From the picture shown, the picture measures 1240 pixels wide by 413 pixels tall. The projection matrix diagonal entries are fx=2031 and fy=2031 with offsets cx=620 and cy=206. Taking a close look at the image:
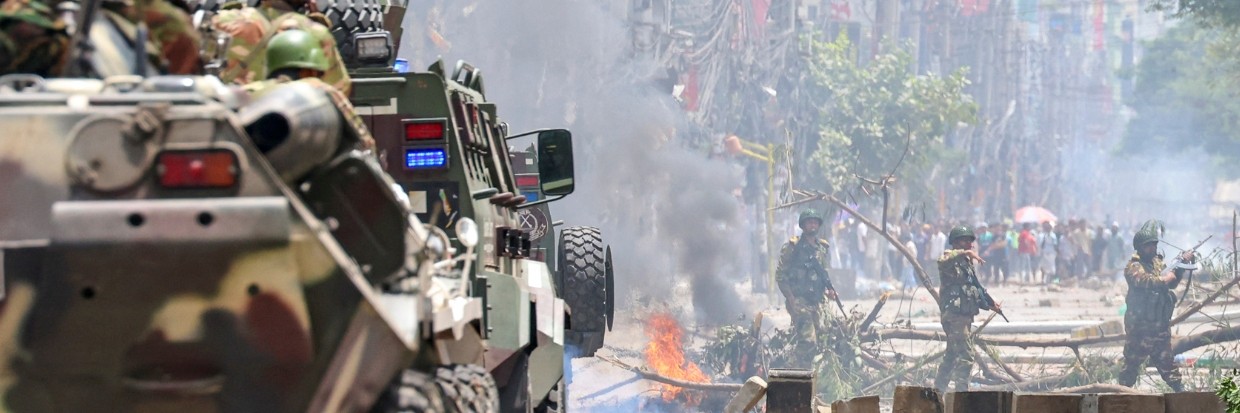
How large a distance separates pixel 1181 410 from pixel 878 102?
2607 cm

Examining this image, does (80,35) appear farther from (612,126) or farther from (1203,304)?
(612,126)

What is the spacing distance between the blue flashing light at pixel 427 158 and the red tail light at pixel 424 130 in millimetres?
55

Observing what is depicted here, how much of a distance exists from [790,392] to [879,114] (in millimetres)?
25576

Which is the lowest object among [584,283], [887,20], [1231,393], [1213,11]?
[584,283]

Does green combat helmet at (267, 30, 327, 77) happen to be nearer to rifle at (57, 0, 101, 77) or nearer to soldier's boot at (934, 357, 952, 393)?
rifle at (57, 0, 101, 77)

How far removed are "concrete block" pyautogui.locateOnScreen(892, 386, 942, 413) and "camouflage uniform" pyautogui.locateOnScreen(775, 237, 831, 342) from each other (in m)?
15.3

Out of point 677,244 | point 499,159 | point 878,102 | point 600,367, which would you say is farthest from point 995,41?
point 499,159

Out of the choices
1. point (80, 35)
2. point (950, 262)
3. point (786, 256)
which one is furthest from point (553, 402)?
point (786, 256)

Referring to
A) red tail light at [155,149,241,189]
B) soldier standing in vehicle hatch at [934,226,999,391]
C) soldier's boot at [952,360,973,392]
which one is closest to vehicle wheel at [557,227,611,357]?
red tail light at [155,149,241,189]

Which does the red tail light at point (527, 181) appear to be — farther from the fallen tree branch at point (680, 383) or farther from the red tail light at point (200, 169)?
the fallen tree branch at point (680, 383)

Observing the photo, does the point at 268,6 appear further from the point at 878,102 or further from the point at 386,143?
the point at 878,102

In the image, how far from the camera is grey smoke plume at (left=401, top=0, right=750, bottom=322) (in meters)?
34.3

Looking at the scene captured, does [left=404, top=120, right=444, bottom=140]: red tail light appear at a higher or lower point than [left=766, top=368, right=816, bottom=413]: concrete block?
higher

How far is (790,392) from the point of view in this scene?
1006 centimetres
